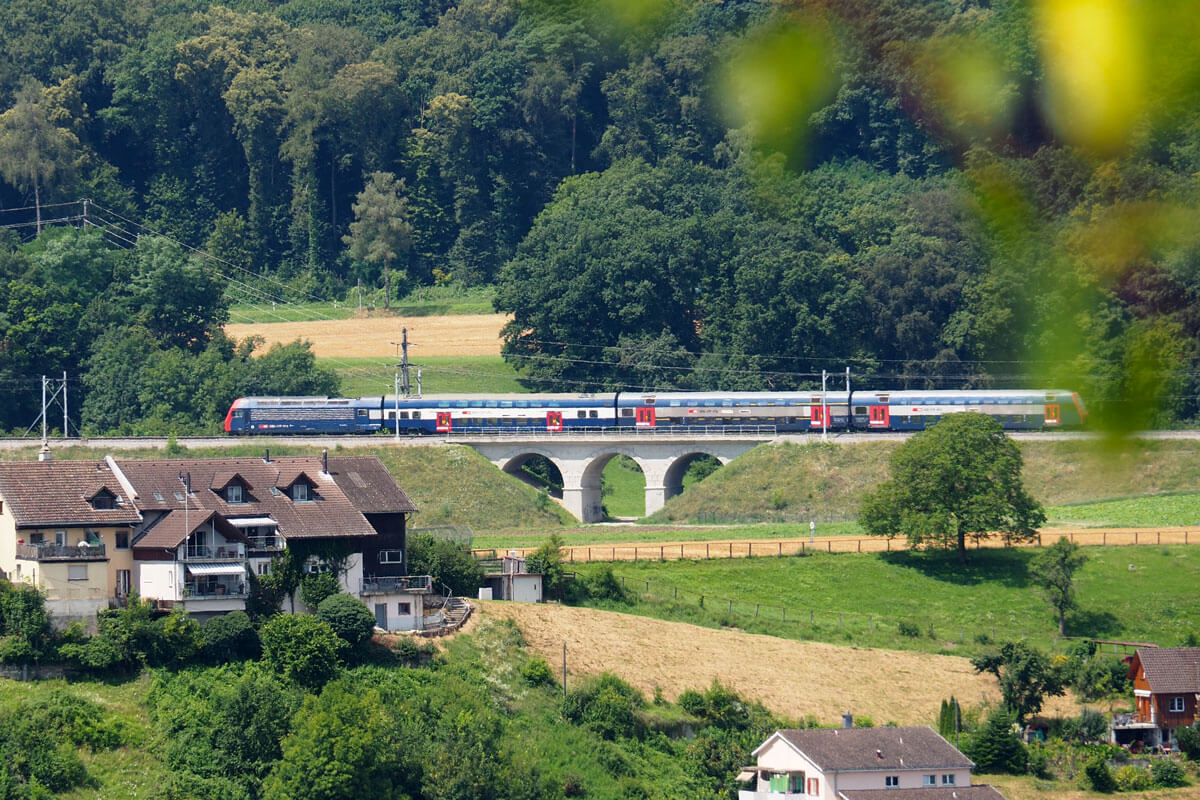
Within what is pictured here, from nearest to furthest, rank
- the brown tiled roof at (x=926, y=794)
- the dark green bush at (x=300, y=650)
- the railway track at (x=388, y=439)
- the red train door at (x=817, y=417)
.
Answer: the brown tiled roof at (x=926, y=794) < the dark green bush at (x=300, y=650) < the railway track at (x=388, y=439) < the red train door at (x=817, y=417)

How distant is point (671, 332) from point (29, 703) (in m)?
88.9

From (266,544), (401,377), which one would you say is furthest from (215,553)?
(401,377)

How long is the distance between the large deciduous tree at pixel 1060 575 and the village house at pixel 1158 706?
9.68 meters

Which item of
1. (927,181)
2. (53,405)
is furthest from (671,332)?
(53,405)

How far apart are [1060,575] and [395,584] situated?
2981cm

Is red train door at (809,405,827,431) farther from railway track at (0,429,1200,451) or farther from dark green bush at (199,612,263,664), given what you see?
dark green bush at (199,612,263,664)

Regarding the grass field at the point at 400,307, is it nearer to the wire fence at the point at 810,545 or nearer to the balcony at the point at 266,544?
→ the wire fence at the point at 810,545

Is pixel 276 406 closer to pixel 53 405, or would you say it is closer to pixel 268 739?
pixel 53 405

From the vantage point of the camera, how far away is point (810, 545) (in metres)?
99.8

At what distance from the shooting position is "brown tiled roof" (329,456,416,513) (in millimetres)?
77688

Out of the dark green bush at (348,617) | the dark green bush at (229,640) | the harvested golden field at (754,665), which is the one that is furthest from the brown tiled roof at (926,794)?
the dark green bush at (229,640)

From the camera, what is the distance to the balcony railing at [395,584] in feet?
246

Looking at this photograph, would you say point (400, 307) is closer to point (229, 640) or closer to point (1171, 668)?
point (1171, 668)

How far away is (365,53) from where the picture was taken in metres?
178
